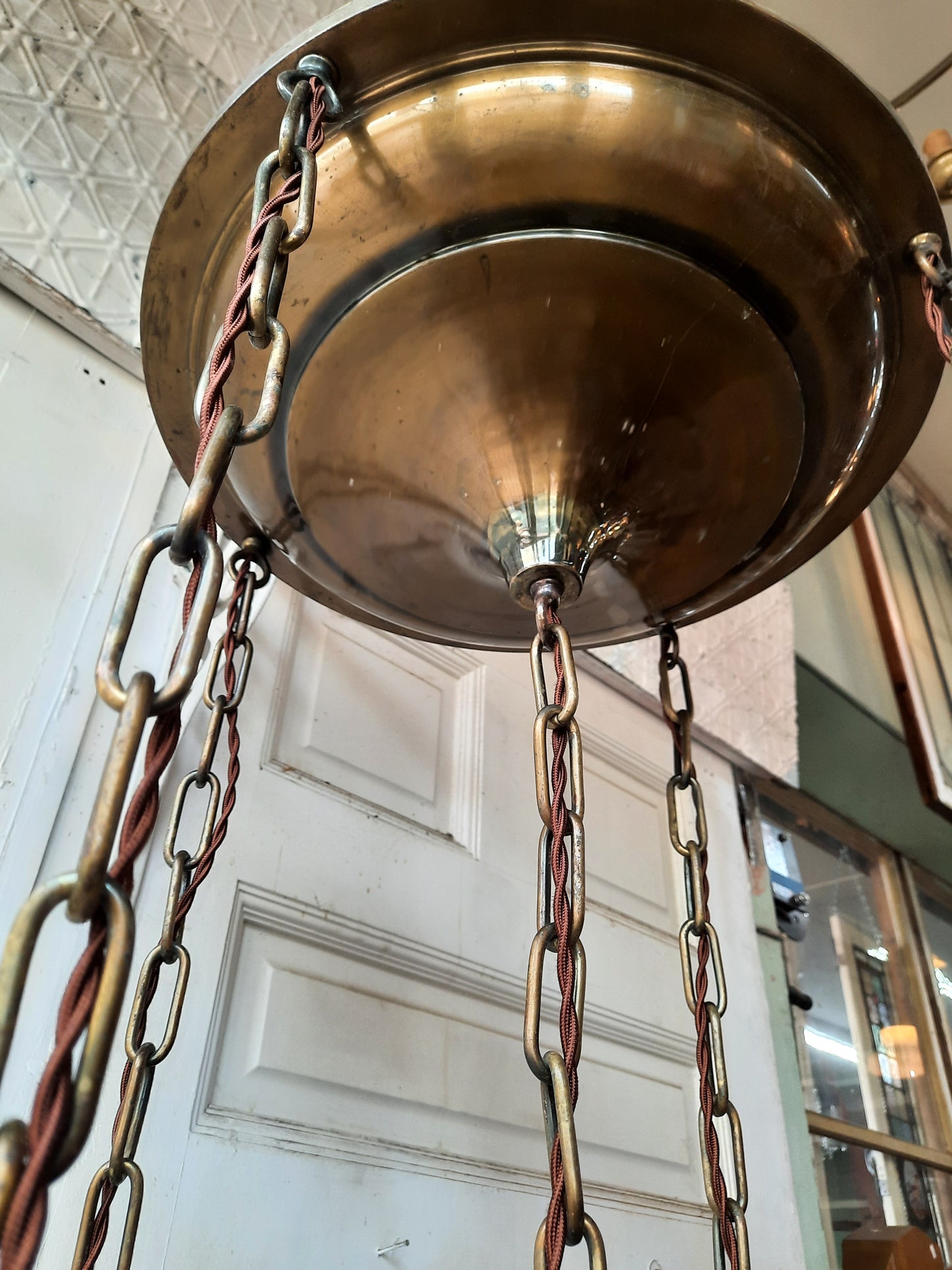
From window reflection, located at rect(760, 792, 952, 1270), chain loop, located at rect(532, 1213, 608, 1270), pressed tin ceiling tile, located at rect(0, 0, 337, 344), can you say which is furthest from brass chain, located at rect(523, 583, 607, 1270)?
window reflection, located at rect(760, 792, 952, 1270)

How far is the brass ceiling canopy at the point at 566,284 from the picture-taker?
0.38m

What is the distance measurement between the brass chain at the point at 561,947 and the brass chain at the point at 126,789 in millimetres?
147

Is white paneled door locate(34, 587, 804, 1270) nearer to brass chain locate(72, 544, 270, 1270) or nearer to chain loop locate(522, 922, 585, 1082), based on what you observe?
brass chain locate(72, 544, 270, 1270)

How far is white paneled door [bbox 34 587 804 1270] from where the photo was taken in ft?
1.94

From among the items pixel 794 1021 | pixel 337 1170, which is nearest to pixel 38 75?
pixel 337 1170

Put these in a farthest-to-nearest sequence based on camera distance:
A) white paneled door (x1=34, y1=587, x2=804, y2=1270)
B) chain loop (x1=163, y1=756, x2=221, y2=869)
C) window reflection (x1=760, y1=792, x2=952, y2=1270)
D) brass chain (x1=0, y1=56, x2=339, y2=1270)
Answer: window reflection (x1=760, y1=792, x2=952, y2=1270) → white paneled door (x1=34, y1=587, x2=804, y2=1270) → chain loop (x1=163, y1=756, x2=221, y2=869) → brass chain (x1=0, y1=56, x2=339, y2=1270)

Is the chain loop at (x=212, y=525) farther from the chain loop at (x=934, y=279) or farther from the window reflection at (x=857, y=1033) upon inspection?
the window reflection at (x=857, y=1033)

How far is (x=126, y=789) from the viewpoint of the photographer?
197mm

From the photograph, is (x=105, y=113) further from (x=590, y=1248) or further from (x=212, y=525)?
(x=590, y=1248)

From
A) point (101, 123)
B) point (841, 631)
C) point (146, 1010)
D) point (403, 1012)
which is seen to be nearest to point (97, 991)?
point (146, 1010)

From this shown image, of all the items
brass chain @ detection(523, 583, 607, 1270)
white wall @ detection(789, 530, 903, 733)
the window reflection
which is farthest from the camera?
white wall @ detection(789, 530, 903, 733)

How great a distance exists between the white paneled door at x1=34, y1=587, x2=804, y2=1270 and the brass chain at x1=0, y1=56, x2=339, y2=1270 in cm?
19

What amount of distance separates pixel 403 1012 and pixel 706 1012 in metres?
0.31

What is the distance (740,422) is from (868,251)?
0.10 metres
